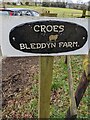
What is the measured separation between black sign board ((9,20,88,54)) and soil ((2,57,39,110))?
1575 mm

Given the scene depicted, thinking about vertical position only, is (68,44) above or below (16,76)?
above

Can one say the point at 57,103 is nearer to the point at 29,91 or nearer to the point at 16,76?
the point at 29,91

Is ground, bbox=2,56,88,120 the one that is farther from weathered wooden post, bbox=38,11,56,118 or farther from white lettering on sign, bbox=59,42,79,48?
white lettering on sign, bbox=59,42,79,48

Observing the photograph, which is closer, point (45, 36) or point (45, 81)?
point (45, 36)

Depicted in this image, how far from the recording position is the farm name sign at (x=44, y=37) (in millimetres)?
1492

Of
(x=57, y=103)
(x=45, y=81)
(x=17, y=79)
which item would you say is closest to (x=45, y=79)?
(x=45, y=81)

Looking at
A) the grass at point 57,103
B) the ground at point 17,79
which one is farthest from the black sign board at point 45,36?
the ground at point 17,79

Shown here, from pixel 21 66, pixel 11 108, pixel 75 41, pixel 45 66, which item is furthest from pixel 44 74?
pixel 21 66

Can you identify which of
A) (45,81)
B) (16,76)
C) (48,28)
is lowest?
(16,76)

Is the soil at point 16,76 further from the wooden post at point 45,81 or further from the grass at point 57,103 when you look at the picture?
the wooden post at point 45,81

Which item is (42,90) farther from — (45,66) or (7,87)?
(7,87)

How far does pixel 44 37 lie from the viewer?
4.96 ft

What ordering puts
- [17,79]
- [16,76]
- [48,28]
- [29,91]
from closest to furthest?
[48,28] < [29,91] < [17,79] < [16,76]

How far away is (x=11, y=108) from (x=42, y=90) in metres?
1.30
